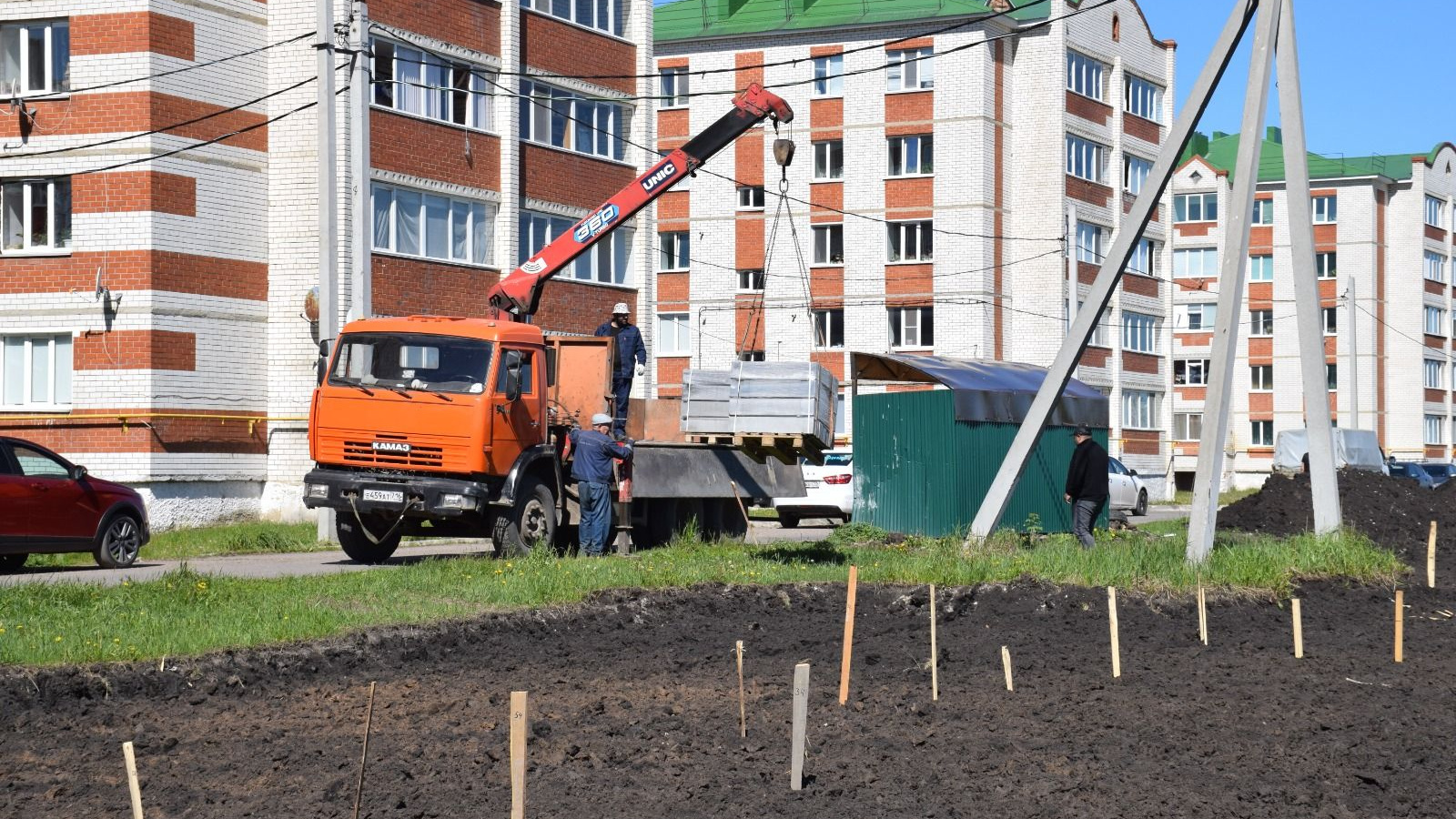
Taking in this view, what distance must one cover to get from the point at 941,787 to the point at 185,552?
16.5 metres

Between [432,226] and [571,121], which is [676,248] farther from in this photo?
[432,226]

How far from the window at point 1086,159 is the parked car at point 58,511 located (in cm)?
3788

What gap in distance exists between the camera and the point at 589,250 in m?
33.1

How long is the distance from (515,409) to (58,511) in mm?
4951

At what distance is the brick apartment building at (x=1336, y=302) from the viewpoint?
74.0 m

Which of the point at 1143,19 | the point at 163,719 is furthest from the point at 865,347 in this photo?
the point at 163,719

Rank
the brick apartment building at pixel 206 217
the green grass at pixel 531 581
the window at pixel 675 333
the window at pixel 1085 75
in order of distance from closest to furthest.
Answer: the green grass at pixel 531 581 < the brick apartment building at pixel 206 217 < the window at pixel 1085 75 < the window at pixel 675 333

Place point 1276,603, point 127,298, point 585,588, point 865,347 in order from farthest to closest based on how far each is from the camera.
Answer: point 865,347
point 127,298
point 1276,603
point 585,588

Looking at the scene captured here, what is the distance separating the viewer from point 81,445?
2747 centimetres

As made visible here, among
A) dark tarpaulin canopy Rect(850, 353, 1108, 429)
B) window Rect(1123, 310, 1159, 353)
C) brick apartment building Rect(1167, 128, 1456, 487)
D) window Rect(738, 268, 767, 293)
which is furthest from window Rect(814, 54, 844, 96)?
brick apartment building Rect(1167, 128, 1456, 487)

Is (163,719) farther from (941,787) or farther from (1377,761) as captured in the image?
(1377,761)

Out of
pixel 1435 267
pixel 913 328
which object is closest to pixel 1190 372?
pixel 1435 267

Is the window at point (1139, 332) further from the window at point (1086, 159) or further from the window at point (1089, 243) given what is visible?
the window at point (1086, 159)

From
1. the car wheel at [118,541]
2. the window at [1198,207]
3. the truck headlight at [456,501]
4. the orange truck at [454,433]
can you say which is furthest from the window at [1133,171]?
the car wheel at [118,541]
